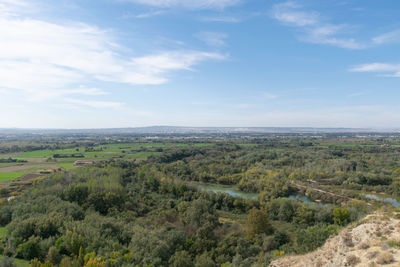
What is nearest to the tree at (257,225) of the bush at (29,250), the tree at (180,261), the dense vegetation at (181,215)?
the dense vegetation at (181,215)

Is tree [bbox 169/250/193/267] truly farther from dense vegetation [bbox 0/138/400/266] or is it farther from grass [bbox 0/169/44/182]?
grass [bbox 0/169/44/182]

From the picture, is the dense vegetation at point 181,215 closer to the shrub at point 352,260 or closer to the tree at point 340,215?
the tree at point 340,215

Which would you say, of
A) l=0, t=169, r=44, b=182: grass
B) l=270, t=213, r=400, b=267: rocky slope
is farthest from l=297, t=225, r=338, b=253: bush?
l=0, t=169, r=44, b=182: grass

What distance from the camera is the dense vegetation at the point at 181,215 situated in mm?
20031

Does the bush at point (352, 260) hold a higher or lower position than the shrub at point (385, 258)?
lower

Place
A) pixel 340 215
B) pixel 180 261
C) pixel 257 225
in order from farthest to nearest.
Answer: pixel 340 215 → pixel 257 225 → pixel 180 261

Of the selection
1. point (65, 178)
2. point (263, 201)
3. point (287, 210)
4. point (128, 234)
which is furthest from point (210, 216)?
point (65, 178)

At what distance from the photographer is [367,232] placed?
13.2m

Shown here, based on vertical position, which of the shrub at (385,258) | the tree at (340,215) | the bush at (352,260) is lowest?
the tree at (340,215)

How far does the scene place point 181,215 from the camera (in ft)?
110

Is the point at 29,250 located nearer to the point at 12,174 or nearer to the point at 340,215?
the point at 340,215

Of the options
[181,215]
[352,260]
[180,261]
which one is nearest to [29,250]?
[180,261]

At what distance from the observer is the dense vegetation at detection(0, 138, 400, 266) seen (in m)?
20.0

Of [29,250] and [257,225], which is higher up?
[29,250]
